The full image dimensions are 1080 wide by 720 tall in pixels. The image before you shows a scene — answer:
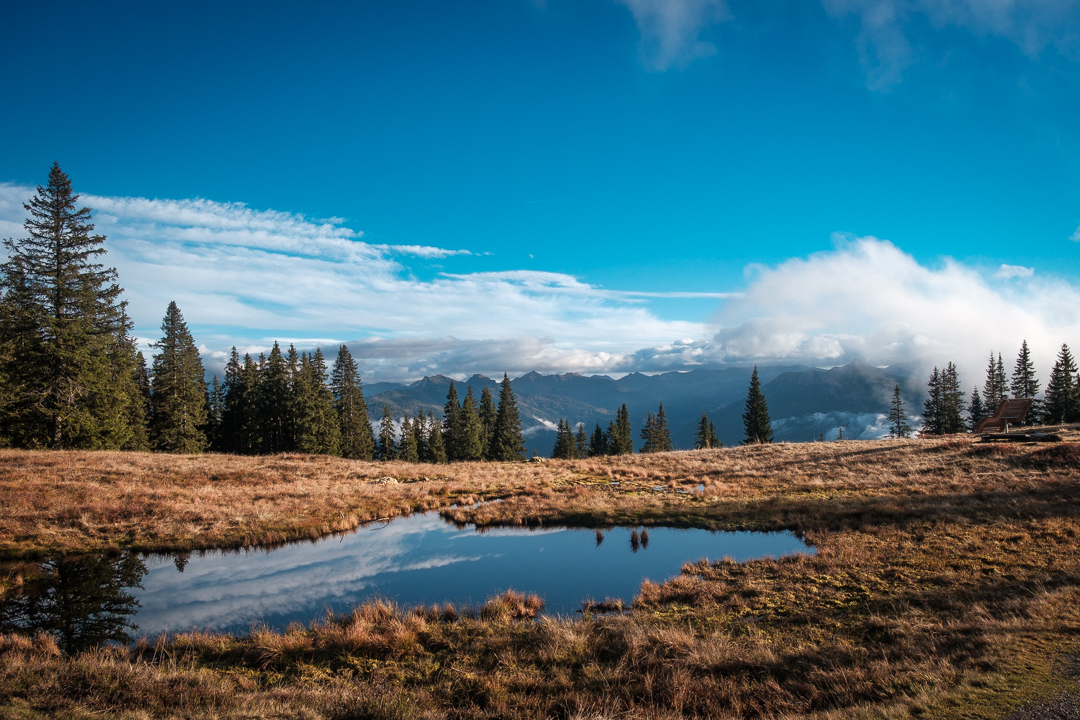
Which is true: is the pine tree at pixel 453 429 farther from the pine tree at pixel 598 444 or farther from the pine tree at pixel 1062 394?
the pine tree at pixel 1062 394

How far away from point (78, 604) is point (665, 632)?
44.8 ft

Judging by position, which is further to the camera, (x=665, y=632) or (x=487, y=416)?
(x=487, y=416)

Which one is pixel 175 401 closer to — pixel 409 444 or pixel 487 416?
pixel 409 444

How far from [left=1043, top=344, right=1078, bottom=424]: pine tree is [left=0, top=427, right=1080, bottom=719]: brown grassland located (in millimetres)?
64339

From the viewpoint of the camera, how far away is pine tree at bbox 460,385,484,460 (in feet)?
244

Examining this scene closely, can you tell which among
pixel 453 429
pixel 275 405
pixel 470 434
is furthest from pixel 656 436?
pixel 275 405

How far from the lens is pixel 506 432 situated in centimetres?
7631

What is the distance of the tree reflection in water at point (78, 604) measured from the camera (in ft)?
32.4

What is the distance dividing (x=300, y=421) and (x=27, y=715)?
54205 millimetres

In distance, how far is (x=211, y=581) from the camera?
44.6 feet

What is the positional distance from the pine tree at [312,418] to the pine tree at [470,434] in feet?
65.9

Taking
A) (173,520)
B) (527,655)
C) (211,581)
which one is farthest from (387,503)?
(527,655)

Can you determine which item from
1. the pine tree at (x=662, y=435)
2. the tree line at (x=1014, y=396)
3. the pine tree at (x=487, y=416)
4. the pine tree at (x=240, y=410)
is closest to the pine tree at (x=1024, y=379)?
the tree line at (x=1014, y=396)

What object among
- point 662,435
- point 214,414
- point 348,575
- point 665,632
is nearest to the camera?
point 665,632
